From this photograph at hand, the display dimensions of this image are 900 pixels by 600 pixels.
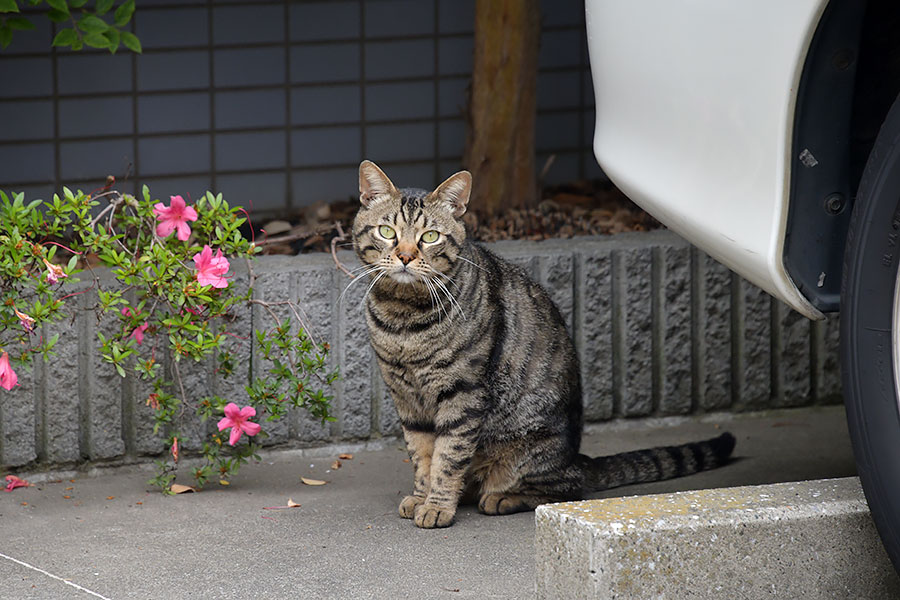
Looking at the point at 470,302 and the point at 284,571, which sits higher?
the point at 470,302

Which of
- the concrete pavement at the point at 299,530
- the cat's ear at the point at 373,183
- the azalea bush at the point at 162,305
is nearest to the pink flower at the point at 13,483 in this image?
the concrete pavement at the point at 299,530

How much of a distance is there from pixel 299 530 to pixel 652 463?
1103 mm

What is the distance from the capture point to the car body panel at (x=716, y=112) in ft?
7.20

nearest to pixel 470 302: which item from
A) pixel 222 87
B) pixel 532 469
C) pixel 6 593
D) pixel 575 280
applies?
pixel 532 469

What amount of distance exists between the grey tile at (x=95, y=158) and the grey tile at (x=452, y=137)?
1313 millimetres

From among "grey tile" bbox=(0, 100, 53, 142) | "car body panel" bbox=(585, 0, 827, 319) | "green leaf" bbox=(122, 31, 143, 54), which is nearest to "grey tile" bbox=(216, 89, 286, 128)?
"grey tile" bbox=(0, 100, 53, 142)

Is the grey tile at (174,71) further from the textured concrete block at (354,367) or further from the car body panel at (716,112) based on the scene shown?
the car body panel at (716,112)

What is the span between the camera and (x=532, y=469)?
134 inches

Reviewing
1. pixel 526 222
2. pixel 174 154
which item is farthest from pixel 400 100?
pixel 174 154

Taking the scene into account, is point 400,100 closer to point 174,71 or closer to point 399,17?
point 399,17

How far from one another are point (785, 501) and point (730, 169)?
28.6 inches

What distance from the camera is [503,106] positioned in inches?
180

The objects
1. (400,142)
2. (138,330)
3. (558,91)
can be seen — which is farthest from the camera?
(558,91)

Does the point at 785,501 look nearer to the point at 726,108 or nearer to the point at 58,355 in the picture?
the point at 726,108
